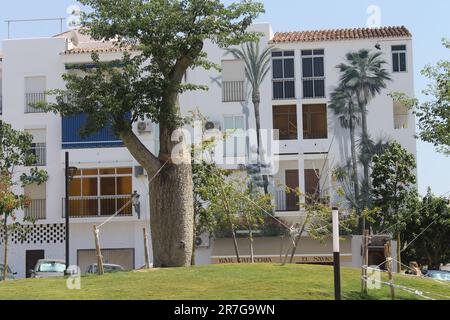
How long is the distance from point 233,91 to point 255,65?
5.55ft

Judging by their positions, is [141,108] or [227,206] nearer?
[141,108]

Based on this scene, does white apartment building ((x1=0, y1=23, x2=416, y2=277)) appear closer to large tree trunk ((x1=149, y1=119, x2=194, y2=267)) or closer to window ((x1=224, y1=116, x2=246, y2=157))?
window ((x1=224, y1=116, x2=246, y2=157))

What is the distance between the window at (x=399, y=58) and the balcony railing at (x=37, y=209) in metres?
18.8

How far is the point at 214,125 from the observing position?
4341cm

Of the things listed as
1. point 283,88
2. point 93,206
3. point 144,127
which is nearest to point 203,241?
point 93,206

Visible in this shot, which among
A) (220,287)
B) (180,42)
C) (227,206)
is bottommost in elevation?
(220,287)

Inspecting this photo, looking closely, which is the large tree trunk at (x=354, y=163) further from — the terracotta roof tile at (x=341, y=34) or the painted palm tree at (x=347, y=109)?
the terracotta roof tile at (x=341, y=34)

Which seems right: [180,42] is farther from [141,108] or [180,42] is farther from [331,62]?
[331,62]

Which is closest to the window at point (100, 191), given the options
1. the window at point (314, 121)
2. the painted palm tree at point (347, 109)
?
the window at point (314, 121)

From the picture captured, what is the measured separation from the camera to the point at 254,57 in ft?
144

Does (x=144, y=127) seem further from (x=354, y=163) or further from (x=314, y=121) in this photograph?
(x=354, y=163)

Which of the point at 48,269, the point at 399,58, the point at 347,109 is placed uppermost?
the point at 399,58

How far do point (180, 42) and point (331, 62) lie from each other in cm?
2062

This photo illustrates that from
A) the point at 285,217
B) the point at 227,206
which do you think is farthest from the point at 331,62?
the point at 227,206
